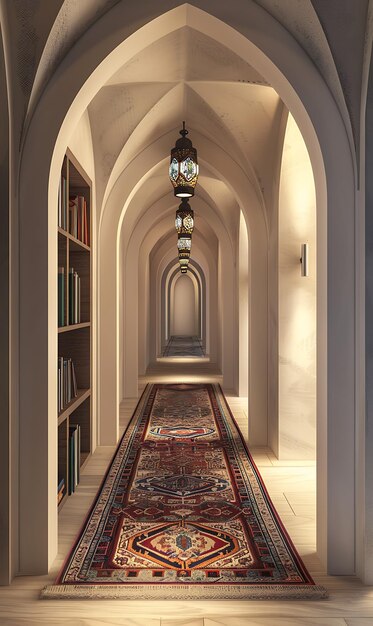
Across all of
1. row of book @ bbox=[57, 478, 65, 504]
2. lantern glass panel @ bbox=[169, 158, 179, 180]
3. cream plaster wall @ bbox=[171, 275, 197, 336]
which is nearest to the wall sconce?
lantern glass panel @ bbox=[169, 158, 179, 180]

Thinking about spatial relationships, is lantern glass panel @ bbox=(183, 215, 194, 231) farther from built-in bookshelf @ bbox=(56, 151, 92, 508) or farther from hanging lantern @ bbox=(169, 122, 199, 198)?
hanging lantern @ bbox=(169, 122, 199, 198)

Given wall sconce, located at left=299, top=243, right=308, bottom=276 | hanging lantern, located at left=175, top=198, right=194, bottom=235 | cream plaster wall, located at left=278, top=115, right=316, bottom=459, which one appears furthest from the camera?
hanging lantern, located at left=175, top=198, right=194, bottom=235

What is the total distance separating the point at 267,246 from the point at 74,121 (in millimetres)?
3454

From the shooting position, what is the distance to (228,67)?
212 inches

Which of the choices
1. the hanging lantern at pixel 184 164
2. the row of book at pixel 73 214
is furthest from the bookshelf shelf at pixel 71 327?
the hanging lantern at pixel 184 164

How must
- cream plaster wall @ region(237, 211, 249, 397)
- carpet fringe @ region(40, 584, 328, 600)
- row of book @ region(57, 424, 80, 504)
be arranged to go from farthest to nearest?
cream plaster wall @ region(237, 211, 249, 397), row of book @ region(57, 424, 80, 504), carpet fringe @ region(40, 584, 328, 600)

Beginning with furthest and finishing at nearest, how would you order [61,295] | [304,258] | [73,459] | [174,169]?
[304,258]
[174,169]
[73,459]
[61,295]

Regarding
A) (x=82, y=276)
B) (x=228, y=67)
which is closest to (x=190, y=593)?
(x=82, y=276)

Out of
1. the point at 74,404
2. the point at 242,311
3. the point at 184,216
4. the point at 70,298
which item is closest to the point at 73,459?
the point at 74,404

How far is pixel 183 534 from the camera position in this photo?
415 centimetres

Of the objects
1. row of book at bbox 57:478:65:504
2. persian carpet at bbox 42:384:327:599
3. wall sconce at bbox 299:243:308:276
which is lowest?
persian carpet at bbox 42:384:327:599

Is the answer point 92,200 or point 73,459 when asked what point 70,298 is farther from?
point 92,200

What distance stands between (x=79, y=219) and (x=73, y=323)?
3.37ft

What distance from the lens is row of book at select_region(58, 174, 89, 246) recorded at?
4.77 meters
